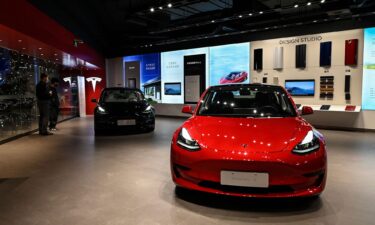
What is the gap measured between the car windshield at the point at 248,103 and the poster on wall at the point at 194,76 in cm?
768

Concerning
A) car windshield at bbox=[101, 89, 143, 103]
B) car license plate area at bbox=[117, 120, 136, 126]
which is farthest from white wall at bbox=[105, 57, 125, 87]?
car license plate area at bbox=[117, 120, 136, 126]

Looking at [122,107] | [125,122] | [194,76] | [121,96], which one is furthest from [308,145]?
[194,76]

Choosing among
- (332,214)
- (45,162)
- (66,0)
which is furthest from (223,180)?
(66,0)

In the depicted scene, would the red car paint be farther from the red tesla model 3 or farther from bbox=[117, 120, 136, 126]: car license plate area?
the red tesla model 3

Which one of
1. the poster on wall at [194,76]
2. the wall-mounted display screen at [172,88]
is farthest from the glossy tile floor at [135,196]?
the wall-mounted display screen at [172,88]

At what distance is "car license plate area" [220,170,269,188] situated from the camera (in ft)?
7.80

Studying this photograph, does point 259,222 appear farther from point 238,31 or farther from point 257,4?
point 238,31

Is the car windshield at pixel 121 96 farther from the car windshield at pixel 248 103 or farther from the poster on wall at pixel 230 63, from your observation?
the car windshield at pixel 248 103

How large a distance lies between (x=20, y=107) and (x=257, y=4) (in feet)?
23.2

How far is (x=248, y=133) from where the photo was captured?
2.73 m

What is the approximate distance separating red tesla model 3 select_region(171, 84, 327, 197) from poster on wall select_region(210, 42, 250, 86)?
7488mm

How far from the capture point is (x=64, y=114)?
1123cm

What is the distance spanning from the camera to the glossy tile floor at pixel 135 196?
2484 millimetres

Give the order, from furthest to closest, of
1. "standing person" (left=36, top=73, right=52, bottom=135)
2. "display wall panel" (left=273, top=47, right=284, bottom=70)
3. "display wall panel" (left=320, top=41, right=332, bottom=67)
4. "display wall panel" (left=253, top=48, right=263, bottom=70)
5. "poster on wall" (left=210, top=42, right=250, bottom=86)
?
1. "poster on wall" (left=210, top=42, right=250, bottom=86)
2. "display wall panel" (left=253, top=48, right=263, bottom=70)
3. "display wall panel" (left=273, top=47, right=284, bottom=70)
4. "display wall panel" (left=320, top=41, right=332, bottom=67)
5. "standing person" (left=36, top=73, right=52, bottom=135)
